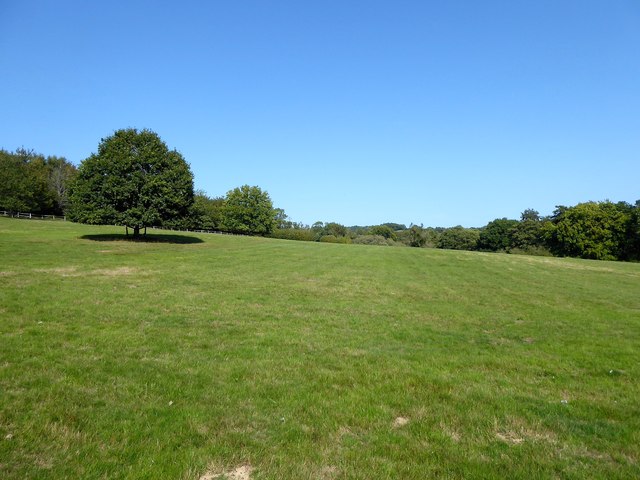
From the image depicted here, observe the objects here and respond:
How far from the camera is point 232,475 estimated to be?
4.62 metres

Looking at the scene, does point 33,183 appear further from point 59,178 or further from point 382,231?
point 382,231

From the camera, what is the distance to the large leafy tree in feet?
122

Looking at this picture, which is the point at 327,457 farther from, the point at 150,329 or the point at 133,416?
the point at 150,329

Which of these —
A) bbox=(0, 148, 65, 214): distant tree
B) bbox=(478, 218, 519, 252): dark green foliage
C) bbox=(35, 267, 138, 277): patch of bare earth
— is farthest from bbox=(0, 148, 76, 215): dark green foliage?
bbox=(478, 218, 519, 252): dark green foliage

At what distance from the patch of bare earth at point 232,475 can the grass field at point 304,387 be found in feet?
0.07

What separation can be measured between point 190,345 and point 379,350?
14.8 ft

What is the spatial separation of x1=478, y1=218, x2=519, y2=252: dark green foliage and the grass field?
12273 cm

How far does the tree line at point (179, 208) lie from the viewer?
37.8 metres

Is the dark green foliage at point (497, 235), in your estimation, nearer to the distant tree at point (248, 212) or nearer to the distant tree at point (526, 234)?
the distant tree at point (526, 234)

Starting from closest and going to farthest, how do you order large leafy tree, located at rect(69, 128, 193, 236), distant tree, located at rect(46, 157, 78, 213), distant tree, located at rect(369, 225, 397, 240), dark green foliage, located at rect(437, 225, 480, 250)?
large leafy tree, located at rect(69, 128, 193, 236), distant tree, located at rect(46, 157, 78, 213), dark green foliage, located at rect(437, 225, 480, 250), distant tree, located at rect(369, 225, 397, 240)

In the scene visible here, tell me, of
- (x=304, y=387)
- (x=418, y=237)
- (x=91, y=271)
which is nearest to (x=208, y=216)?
(x=418, y=237)

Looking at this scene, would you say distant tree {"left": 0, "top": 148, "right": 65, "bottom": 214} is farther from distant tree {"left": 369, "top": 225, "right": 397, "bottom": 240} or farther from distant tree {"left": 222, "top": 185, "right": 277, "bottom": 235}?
distant tree {"left": 369, "top": 225, "right": 397, "bottom": 240}

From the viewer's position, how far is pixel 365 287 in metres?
21.1

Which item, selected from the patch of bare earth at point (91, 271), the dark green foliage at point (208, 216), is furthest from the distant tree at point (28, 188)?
the patch of bare earth at point (91, 271)
